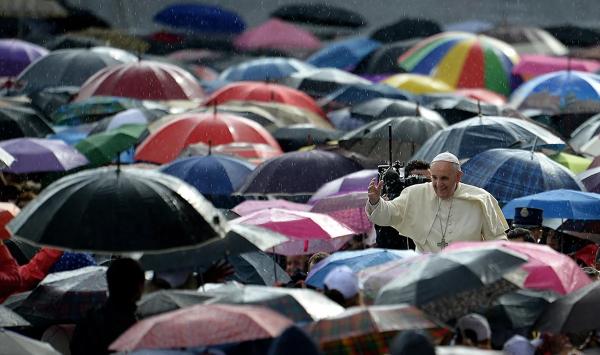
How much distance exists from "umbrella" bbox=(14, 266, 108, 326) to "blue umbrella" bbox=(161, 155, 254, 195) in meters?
5.32

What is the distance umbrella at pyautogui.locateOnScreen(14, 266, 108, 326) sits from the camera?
328 inches

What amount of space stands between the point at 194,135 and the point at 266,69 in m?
10.2

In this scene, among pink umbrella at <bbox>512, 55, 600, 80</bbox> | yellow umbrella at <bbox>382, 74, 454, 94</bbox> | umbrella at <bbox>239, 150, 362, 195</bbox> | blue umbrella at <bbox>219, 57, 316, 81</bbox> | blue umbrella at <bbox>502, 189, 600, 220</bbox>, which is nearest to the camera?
blue umbrella at <bbox>502, 189, 600, 220</bbox>

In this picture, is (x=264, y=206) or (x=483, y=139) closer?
(x=264, y=206)

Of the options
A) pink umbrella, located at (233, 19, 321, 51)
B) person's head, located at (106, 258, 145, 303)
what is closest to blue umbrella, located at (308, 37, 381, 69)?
pink umbrella, located at (233, 19, 321, 51)

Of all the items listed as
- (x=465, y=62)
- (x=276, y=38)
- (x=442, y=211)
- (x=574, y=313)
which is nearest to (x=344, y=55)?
(x=276, y=38)

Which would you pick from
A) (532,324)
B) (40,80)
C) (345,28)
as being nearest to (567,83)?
(40,80)

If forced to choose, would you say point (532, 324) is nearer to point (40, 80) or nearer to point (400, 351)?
point (400, 351)

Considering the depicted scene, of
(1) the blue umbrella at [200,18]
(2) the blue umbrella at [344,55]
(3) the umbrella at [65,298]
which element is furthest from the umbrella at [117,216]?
(1) the blue umbrella at [200,18]

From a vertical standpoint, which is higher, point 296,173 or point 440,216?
point 440,216

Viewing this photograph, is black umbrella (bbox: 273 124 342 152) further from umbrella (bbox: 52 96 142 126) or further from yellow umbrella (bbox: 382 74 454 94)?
yellow umbrella (bbox: 382 74 454 94)

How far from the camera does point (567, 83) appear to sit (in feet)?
64.6

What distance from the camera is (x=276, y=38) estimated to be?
32500mm

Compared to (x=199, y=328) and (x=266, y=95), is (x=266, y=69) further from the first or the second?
(x=199, y=328)
